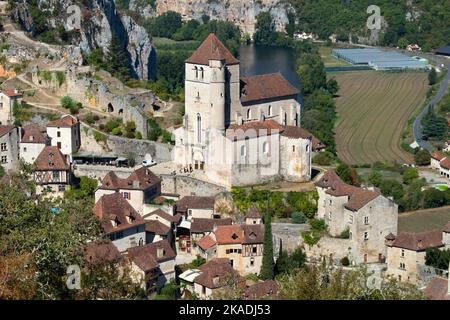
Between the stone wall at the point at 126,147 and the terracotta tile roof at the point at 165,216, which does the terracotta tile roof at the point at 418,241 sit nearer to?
the terracotta tile roof at the point at 165,216

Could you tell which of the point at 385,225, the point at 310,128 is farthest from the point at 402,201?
the point at 310,128

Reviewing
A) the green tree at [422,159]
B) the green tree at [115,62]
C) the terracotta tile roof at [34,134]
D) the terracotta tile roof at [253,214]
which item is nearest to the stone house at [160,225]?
the terracotta tile roof at [253,214]

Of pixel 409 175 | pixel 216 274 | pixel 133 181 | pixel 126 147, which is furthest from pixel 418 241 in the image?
pixel 126 147

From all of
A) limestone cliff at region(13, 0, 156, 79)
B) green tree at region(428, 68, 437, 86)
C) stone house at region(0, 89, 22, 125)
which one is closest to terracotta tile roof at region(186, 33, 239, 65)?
stone house at region(0, 89, 22, 125)

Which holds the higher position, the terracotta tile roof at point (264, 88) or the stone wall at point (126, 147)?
the terracotta tile roof at point (264, 88)

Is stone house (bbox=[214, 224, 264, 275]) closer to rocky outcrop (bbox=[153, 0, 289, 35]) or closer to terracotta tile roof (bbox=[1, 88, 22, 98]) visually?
terracotta tile roof (bbox=[1, 88, 22, 98])

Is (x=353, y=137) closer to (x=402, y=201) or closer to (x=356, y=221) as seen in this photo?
(x=402, y=201)
